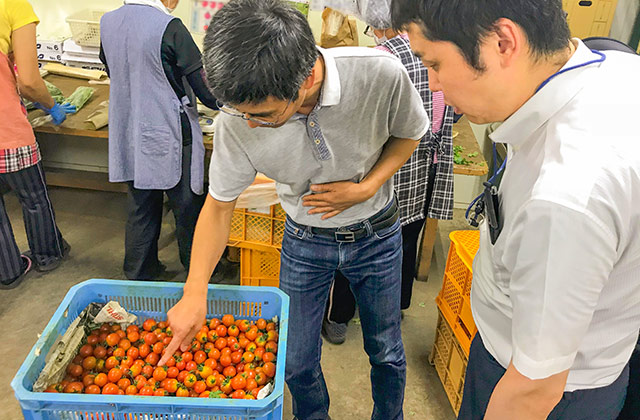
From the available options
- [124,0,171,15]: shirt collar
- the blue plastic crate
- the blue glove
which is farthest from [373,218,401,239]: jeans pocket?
the blue glove

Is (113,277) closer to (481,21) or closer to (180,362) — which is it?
(180,362)

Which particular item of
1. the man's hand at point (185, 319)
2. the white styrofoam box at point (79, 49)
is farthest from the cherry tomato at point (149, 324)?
the white styrofoam box at point (79, 49)

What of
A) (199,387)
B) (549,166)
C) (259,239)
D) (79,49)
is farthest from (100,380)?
(79,49)

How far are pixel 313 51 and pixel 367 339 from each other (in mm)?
1042

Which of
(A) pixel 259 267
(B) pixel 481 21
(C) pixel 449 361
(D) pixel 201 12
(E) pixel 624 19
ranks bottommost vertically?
(C) pixel 449 361

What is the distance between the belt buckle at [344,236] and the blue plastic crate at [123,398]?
264mm

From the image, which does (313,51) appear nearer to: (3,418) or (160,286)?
(160,286)

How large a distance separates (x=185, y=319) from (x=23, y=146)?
1831mm

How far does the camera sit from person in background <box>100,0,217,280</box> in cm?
231

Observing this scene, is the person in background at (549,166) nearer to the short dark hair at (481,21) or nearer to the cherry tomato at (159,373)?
the short dark hair at (481,21)

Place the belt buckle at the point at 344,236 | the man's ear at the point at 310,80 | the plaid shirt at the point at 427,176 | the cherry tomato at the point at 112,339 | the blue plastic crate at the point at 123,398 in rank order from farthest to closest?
the plaid shirt at the point at 427,176
the belt buckle at the point at 344,236
the cherry tomato at the point at 112,339
the man's ear at the point at 310,80
the blue plastic crate at the point at 123,398

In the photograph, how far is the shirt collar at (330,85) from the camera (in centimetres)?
135

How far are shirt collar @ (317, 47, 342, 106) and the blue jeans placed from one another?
43 cm

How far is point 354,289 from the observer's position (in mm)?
1794
